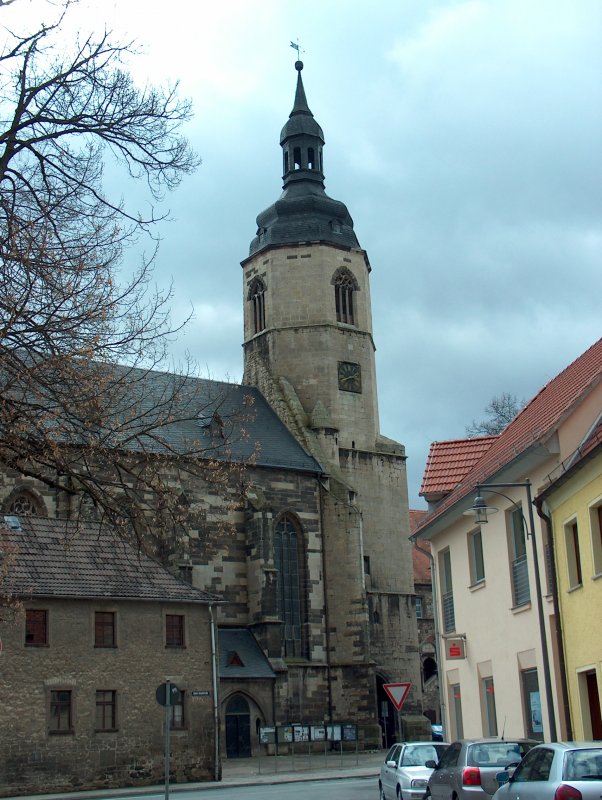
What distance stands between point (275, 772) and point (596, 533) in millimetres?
18978

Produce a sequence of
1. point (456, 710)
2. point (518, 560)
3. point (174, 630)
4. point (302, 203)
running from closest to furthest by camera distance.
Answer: point (518, 560) → point (456, 710) → point (174, 630) → point (302, 203)

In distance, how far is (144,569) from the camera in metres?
30.2

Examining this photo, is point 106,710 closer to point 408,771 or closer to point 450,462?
point 450,462

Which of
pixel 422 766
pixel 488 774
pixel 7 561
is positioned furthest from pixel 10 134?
pixel 422 766

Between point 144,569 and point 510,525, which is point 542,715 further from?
point 144,569

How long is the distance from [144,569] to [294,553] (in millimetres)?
13400

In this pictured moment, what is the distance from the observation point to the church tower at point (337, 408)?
4275 cm

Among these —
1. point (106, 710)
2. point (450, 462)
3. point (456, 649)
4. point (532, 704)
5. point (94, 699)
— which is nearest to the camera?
point (532, 704)

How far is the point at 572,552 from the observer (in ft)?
55.9

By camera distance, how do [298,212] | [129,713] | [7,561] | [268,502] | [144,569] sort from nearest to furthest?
1. [7,561]
2. [129,713]
3. [144,569]
4. [268,502]
5. [298,212]

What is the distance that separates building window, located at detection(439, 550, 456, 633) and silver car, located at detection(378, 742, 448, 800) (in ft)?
15.4

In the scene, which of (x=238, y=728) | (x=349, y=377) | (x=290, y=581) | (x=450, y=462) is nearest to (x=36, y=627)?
(x=450, y=462)

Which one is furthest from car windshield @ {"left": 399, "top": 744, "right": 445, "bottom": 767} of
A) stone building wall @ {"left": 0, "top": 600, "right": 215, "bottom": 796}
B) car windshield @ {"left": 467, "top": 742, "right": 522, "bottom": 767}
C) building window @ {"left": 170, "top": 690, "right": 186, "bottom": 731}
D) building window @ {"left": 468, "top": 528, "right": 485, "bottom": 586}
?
building window @ {"left": 170, "top": 690, "right": 186, "bottom": 731}

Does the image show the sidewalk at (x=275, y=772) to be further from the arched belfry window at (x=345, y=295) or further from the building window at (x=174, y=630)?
the arched belfry window at (x=345, y=295)
